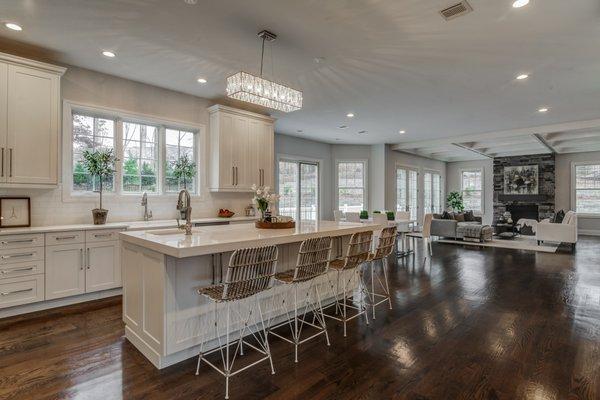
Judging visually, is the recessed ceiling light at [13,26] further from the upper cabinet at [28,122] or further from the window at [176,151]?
the window at [176,151]

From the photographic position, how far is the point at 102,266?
408 centimetres

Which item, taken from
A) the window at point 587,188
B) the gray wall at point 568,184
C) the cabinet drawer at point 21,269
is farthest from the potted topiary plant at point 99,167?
the window at point 587,188

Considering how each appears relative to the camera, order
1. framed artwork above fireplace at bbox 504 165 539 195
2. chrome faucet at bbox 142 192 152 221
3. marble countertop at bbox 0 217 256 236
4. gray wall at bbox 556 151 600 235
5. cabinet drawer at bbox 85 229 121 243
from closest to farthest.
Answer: marble countertop at bbox 0 217 256 236, cabinet drawer at bbox 85 229 121 243, chrome faucet at bbox 142 192 152 221, gray wall at bbox 556 151 600 235, framed artwork above fireplace at bbox 504 165 539 195

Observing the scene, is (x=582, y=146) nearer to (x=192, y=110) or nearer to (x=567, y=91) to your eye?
(x=567, y=91)

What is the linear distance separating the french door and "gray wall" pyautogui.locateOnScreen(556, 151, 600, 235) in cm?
873

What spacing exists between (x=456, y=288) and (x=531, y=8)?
11.4 feet

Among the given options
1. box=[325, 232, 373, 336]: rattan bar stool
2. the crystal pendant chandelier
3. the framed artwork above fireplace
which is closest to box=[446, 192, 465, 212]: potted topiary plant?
the framed artwork above fireplace

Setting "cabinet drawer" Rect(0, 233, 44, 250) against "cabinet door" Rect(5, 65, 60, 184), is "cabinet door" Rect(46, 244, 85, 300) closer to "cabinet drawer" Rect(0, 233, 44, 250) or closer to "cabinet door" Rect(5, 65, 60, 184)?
"cabinet drawer" Rect(0, 233, 44, 250)

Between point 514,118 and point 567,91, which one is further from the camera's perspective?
point 514,118

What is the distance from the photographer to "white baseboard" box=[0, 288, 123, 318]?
3568 mm

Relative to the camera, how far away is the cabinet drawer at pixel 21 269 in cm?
346

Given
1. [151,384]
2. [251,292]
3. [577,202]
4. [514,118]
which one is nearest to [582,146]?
[577,202]

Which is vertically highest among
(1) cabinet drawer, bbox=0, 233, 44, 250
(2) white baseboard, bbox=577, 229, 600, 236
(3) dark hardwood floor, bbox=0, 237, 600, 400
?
(1) cabinet drawer, bbox=0, 233, 44, 250

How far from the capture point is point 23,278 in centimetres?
356
